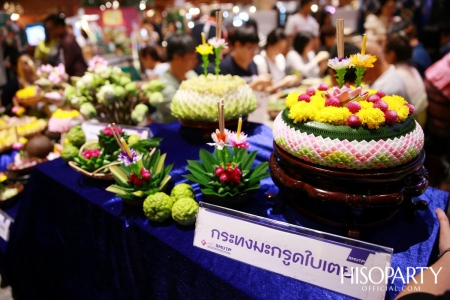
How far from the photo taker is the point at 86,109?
1547mm

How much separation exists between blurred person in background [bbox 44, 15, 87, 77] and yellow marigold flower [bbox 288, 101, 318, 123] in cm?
337

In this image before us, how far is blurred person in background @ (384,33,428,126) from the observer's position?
2170mm

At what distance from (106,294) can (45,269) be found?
0.53 meters

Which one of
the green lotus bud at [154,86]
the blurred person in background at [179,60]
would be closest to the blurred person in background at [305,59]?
the blurred person in background at [179,60]

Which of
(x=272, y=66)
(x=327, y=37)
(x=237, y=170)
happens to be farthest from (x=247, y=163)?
(x=327, y=37)

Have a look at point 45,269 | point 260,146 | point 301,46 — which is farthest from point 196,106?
point 301,46

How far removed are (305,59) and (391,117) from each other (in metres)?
3.00

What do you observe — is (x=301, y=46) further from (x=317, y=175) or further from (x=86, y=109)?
(x=317, y=175)

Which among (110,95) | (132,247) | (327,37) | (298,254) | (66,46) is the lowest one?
(132,247)

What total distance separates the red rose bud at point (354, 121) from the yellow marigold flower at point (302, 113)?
0.09m

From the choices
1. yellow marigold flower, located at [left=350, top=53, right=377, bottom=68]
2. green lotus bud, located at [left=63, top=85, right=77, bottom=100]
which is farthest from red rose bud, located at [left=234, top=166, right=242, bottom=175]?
green lotus bud, located at [left=63, top=85, right=77, bottom=100]

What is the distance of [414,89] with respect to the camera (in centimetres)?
217

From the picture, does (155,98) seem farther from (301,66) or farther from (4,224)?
(301,66)

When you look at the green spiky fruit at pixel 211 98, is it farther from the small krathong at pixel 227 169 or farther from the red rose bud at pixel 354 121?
the red rose bud at pixel 354 121
